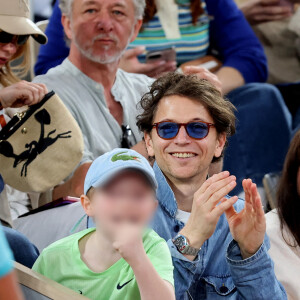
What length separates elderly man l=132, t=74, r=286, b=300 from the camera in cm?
144

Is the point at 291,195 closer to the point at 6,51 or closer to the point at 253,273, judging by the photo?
the point at 253,273

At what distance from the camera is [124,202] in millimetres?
1137

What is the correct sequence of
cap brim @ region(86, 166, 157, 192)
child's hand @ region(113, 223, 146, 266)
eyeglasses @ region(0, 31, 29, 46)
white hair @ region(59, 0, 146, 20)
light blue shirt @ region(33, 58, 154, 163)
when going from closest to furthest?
1. child's hand @ region(113, 223, 146, 266)
2. cap brim @ region(86, 166, 157, 192)
3. eyeglasses @ region(0, 31, 29, 46)
4. light blue shirt @ region(33, 58, 154, 163)
5. white hair @ region(59, 0, 146, 20)

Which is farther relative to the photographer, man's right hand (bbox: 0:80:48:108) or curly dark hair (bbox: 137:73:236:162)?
man's right hand (bbox: 0:80:48:108)

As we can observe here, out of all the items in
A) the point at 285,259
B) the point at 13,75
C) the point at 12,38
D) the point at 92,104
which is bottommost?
the point at 285,259

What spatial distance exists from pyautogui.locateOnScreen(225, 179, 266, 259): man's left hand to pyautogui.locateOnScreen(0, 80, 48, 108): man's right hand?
2.04ft

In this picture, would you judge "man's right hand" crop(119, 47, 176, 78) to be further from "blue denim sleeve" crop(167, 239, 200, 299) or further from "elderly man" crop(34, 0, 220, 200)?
"blue denim sleeve" crop(167, 239, 200, 299)

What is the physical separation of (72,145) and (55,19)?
0.77 metres

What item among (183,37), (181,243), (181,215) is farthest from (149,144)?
(183,37)

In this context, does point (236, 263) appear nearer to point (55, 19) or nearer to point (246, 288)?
point (246, 288)

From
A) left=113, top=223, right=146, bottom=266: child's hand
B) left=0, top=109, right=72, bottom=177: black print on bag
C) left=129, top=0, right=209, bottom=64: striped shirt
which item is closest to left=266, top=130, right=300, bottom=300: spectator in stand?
left=0, top=109, right=72, bottom=177: black print on bag

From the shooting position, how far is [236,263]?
148cm

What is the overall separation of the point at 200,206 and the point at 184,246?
9 centimetres

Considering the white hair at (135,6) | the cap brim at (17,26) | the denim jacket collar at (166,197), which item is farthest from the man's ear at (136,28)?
the denim jacket collar at (166,197)
